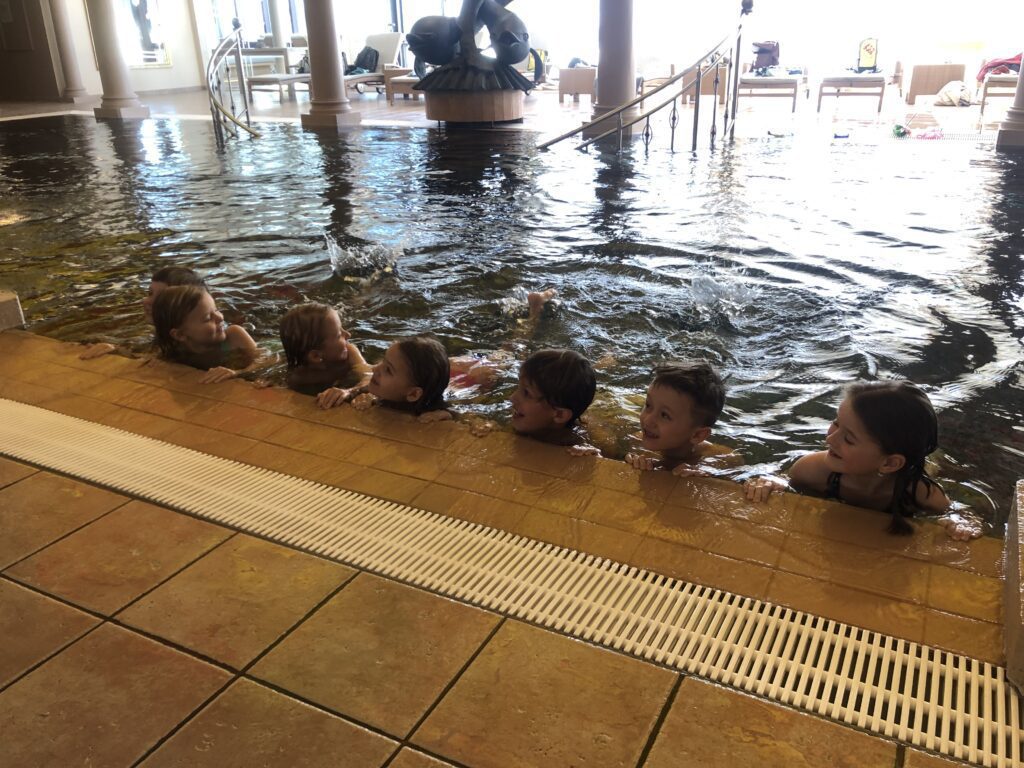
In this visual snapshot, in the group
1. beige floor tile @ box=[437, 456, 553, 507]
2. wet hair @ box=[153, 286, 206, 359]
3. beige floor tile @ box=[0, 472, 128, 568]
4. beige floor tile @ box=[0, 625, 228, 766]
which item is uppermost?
wet hair @ box=[153, 286, 206, 359]

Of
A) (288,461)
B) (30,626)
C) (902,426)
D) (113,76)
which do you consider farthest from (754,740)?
(113,76)

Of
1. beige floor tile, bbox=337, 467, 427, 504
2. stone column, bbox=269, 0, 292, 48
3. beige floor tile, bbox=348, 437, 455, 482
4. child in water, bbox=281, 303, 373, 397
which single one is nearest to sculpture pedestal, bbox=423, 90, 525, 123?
child in water, bbox=281, 303, 373, 397

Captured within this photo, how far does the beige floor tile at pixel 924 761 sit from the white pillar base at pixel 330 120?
15.2 m

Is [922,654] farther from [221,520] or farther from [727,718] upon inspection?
[221,520]

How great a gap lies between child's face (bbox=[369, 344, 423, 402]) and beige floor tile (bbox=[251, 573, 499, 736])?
136cm

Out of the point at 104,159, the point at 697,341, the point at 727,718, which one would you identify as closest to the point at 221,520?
the point at 727,718

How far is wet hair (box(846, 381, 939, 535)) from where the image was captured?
2535mm

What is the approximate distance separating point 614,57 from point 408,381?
11.3m

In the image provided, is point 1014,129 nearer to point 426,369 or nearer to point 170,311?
point 426,369

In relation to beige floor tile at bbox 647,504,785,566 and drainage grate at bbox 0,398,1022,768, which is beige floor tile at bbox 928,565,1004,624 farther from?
beige floor tile at bbox 647,504,785,566

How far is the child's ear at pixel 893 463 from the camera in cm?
258

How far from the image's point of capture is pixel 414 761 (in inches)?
64.9

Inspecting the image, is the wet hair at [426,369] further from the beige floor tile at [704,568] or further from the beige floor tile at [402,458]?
the beige floor tile at [704,568]

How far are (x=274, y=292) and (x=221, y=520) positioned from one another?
137 inches
